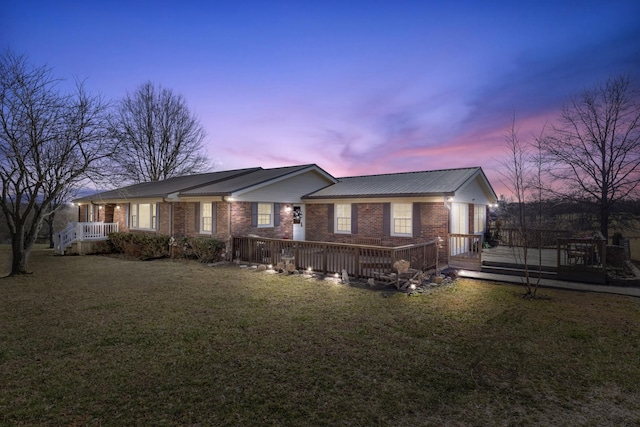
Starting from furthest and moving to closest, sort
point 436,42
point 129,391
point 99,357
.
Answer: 1. point 436,42
2. point 99,357
3. point 129,391

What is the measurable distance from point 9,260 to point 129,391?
55.9 ft

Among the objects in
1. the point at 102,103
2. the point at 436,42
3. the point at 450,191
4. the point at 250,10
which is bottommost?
the point at 450,191

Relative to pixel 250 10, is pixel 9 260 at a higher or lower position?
lower

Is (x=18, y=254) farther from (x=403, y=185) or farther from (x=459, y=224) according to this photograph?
(x=459, y=224)

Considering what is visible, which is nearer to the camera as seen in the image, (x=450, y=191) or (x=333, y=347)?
(x=333, y=347)

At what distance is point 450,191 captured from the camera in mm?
11797

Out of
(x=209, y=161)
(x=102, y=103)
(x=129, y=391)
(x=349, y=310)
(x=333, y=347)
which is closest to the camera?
(x=129, y=391)

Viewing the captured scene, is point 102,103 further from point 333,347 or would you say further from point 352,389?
point 352,389

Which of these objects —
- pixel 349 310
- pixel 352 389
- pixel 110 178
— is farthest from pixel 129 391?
pixel 110 178

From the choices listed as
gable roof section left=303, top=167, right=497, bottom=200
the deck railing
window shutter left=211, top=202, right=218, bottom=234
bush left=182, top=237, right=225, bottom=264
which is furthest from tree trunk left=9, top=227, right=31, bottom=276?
gable roof section left=303, top=167, right=497, bottom=200

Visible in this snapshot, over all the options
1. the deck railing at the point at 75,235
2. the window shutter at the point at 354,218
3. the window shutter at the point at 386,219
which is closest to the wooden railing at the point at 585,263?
the window shutter at the point at 386,219

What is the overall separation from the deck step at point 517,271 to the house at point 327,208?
173cm

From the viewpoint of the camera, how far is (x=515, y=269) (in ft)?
33.8

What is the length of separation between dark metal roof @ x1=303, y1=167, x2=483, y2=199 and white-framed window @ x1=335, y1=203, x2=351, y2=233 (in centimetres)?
67
